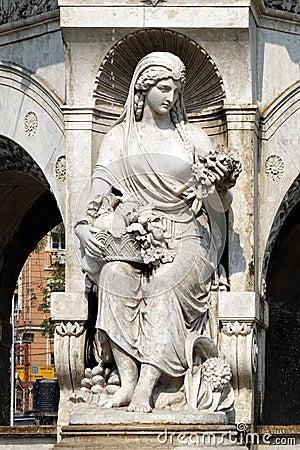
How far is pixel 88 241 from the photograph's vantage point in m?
15.5

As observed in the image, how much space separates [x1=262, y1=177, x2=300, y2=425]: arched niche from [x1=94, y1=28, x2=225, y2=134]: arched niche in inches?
166

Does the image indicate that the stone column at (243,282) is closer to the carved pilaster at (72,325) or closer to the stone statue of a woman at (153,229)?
the stone statue of a woman at (153,229)

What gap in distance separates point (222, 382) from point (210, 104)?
8.16 ft

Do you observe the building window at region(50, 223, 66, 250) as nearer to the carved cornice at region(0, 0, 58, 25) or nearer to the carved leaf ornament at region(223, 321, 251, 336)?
the carved cornice at region(0, 0, 58, 25)

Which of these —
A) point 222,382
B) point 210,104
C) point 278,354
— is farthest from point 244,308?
point 278,354

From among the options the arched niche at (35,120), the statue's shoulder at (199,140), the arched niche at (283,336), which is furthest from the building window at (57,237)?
the statue's shoulder at (199,140)

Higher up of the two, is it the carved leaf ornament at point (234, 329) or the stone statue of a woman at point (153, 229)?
the stone statue of a woman at point (153, 229)

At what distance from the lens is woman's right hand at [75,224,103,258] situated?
15438 mm

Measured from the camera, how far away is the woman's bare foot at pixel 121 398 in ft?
50.2

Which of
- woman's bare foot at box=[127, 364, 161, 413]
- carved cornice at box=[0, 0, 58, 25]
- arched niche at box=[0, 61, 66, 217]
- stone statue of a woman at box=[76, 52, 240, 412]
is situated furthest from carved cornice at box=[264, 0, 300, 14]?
woman's bare foot at box=[127, 364, 161, 413]

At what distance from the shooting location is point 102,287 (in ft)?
50.6

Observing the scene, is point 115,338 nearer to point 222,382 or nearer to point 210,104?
point 222,382

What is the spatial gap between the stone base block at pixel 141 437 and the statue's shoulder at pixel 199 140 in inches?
89.0

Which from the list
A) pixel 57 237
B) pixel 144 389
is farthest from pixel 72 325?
pixel 57 237
